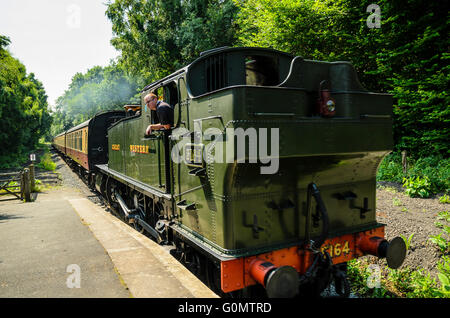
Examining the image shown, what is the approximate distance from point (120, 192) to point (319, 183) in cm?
627

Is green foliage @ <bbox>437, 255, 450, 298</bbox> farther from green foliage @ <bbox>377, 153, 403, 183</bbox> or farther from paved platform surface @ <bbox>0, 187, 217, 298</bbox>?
green foliage @ <bbox>377, 153, 403, 183</bbox>

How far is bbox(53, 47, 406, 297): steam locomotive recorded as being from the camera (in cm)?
303

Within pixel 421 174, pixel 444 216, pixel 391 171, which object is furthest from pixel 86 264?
pixel 391 171

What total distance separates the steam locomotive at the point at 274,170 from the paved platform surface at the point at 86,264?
48 cm

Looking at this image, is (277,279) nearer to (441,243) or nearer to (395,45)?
(441,243)

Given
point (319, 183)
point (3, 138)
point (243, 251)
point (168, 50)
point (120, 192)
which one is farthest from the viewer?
point (3, 138)

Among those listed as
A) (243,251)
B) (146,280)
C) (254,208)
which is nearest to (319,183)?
(254,208)

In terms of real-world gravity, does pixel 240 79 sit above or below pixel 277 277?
above

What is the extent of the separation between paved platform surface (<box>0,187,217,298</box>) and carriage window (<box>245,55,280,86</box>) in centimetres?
276

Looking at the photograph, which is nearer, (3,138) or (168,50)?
(168,50)

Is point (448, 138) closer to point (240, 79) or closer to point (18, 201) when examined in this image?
point (240, 79)

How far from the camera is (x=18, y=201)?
36.2 ft

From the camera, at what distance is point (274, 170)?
3.22 meters

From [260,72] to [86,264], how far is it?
365 cm
